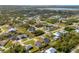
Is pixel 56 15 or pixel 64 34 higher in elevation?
pixel 56 15

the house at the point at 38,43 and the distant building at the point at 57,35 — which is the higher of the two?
the distant building at the point at 57,35

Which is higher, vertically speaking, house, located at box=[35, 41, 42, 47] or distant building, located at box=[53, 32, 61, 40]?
distant building, located at box=[53, 32, 61, 40]

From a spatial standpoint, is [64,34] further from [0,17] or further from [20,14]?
[0,17]
